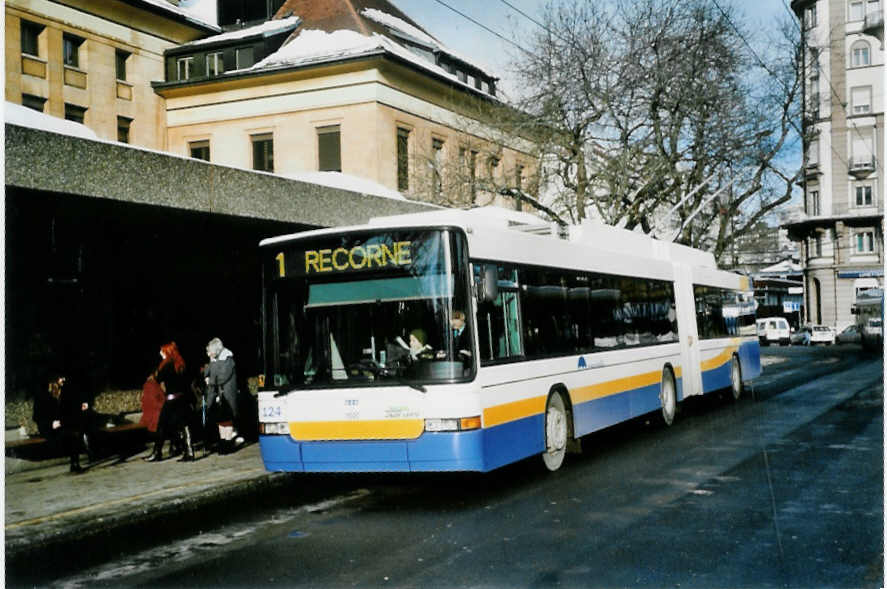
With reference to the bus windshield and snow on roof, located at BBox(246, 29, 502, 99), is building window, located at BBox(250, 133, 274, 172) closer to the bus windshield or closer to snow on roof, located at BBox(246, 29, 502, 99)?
snow on roof, located at BBox(246, 29, 502, 99)

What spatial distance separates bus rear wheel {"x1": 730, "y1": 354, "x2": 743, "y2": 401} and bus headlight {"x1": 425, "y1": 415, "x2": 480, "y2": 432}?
12.7 metres

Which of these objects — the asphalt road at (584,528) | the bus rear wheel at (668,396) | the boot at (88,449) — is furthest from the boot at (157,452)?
the bus rear wheel at (668,396)

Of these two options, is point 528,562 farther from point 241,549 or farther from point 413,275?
point 413,275

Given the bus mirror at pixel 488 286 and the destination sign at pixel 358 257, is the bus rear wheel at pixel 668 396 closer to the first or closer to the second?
the bus mirror at pixel 488 286

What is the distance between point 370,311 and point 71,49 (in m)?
15.5

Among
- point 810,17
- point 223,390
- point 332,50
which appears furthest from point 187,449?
point 332,50

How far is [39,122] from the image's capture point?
11.0 m

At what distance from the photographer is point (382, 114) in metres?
30.7

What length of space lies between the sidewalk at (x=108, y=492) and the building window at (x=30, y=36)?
930cm

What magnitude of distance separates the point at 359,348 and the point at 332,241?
43.1 inches

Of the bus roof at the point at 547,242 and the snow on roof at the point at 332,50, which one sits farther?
the snow on roof at the point at 332,50

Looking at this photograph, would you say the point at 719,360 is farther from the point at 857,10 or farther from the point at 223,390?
the point at 223,390

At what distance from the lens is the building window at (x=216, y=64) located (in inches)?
1344

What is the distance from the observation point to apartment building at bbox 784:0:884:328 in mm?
12273
